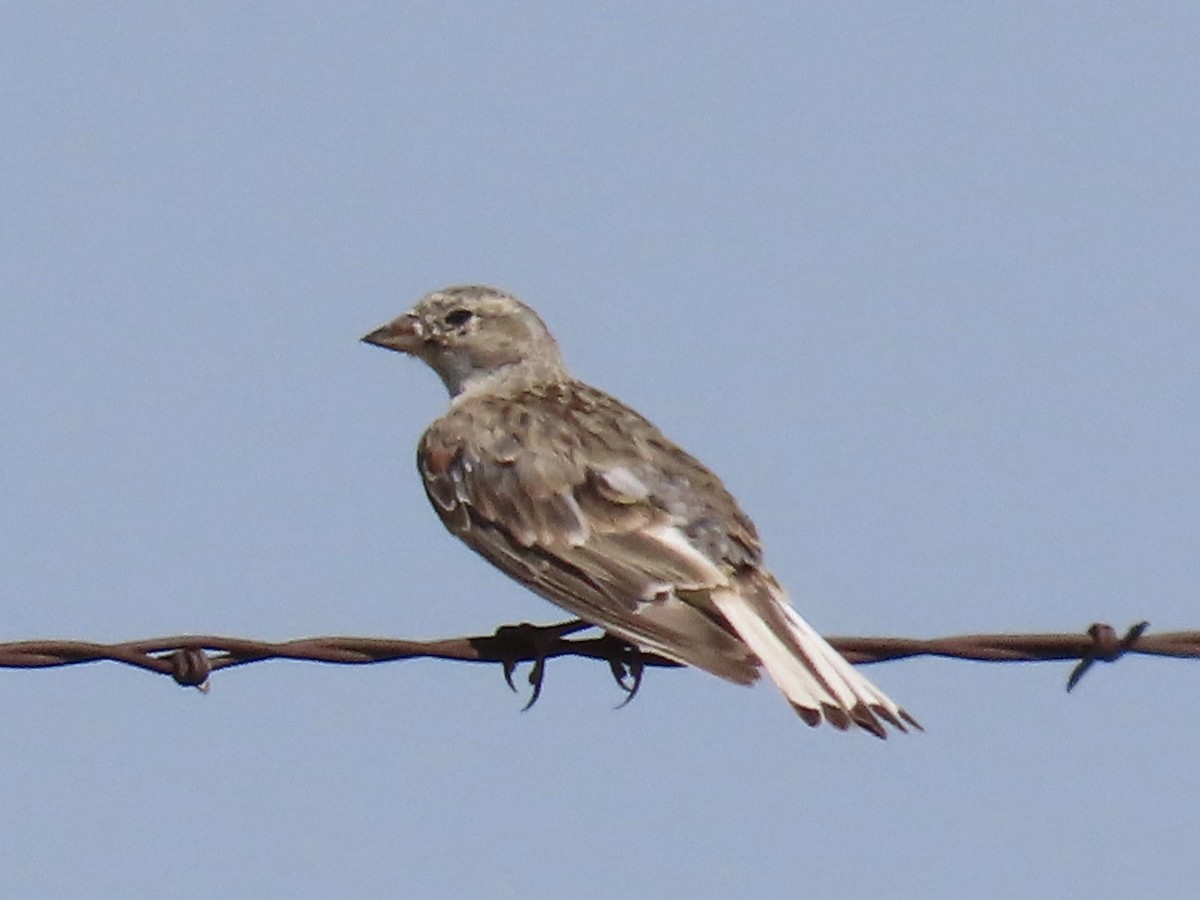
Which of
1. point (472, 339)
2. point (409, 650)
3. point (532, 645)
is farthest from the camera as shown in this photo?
point (472, 339)

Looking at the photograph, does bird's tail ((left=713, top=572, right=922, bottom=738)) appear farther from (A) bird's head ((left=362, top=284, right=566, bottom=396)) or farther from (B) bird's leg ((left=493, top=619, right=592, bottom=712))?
(A) bird's head ((left=362, top=284, right=566, bottom=396))

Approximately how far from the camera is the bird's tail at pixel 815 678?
23.5 feet

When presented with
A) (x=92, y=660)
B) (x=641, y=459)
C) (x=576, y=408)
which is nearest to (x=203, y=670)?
(x=92, y=660)

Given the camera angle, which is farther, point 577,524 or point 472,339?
point 472,339

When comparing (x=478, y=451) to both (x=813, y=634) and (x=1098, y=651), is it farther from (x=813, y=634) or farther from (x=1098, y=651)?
(x=1098, y=651)

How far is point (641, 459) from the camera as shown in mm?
9258

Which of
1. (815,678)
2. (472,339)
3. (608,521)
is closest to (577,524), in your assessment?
(608,521)

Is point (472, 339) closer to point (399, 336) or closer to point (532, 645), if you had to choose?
point (399, 336)

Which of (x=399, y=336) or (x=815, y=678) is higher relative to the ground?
(x=399, y=336)

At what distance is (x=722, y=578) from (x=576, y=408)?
2.04 meters

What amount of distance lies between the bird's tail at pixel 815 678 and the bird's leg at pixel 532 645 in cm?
69

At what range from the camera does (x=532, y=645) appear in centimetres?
789

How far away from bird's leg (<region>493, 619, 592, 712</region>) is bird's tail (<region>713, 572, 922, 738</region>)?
0.69 m

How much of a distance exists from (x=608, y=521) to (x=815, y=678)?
1691mm
